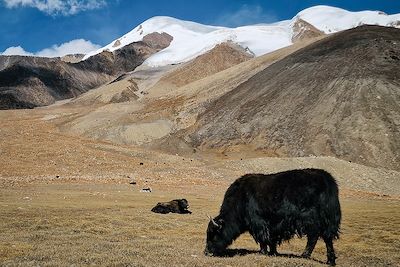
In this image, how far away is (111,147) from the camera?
71.0 m

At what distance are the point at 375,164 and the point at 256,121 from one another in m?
24.0

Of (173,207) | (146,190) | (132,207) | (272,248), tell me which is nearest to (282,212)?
(272,248)

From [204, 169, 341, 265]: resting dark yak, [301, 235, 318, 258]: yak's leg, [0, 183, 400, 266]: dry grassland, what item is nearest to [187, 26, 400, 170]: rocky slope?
[0, 183, 400, 266]: dry grassland

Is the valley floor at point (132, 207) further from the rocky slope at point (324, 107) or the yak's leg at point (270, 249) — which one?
the rocky slope at point (324, 107)

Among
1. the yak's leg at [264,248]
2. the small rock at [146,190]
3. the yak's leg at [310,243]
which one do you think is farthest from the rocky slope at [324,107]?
the yak's leg at [264,248]

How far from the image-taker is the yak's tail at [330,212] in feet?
45.5

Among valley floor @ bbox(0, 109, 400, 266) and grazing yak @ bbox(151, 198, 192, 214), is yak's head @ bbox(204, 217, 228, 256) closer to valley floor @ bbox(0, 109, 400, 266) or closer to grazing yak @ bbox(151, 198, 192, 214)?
valley floor @ bbox(0, 109, 400, 266)

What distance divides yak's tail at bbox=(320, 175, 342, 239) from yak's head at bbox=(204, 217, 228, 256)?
315 cm

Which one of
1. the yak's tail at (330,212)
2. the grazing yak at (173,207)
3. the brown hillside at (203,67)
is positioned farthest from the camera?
the brown hillside at (203,67)

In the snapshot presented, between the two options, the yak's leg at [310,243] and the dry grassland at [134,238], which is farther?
the yak's leg at [310,243]

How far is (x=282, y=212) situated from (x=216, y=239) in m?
2.34

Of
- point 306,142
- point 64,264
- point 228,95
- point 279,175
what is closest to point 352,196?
point 306,142

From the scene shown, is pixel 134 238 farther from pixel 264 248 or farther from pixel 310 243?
pixel 310 243

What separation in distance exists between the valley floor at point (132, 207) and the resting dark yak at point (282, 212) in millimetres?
716
